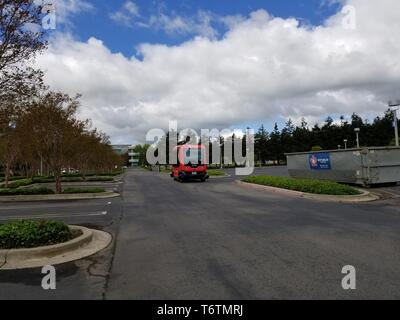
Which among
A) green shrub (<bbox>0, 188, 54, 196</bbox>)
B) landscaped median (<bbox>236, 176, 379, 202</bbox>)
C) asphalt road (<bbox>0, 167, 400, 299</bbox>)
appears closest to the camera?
asphalt road (<bbox>0, 167, 400, 299</bbox>)

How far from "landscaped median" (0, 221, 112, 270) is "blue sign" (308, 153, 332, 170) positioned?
17.1m

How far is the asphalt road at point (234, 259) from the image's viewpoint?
17.6 feet

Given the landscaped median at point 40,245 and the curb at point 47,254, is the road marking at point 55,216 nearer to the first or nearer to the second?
the landscaped median at point 40,245

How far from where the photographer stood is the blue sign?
75.7 ft

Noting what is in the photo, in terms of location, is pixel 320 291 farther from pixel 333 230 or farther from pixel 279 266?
pixel 333 230

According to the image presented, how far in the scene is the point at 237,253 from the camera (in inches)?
292

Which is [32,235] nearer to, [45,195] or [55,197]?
[55,197]

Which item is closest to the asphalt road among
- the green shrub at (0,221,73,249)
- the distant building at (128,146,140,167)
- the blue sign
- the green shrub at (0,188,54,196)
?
the green shrub at (0,221,73,249)

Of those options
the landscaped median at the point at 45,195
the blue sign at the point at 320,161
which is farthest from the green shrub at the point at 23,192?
the blue sign at the point at 320,161

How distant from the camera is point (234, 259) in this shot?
6.97 metres

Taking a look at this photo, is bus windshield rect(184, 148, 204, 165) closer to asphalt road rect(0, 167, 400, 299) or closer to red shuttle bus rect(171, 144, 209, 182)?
red shuttle bus rect(171, 144, 209, 182)

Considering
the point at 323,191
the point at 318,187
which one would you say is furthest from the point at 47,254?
the point at 318,187

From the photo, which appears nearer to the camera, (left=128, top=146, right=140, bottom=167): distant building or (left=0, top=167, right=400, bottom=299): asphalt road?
(left=0, top=167, right=400, bottom=299): asphalt road

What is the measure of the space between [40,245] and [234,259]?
351 cm
